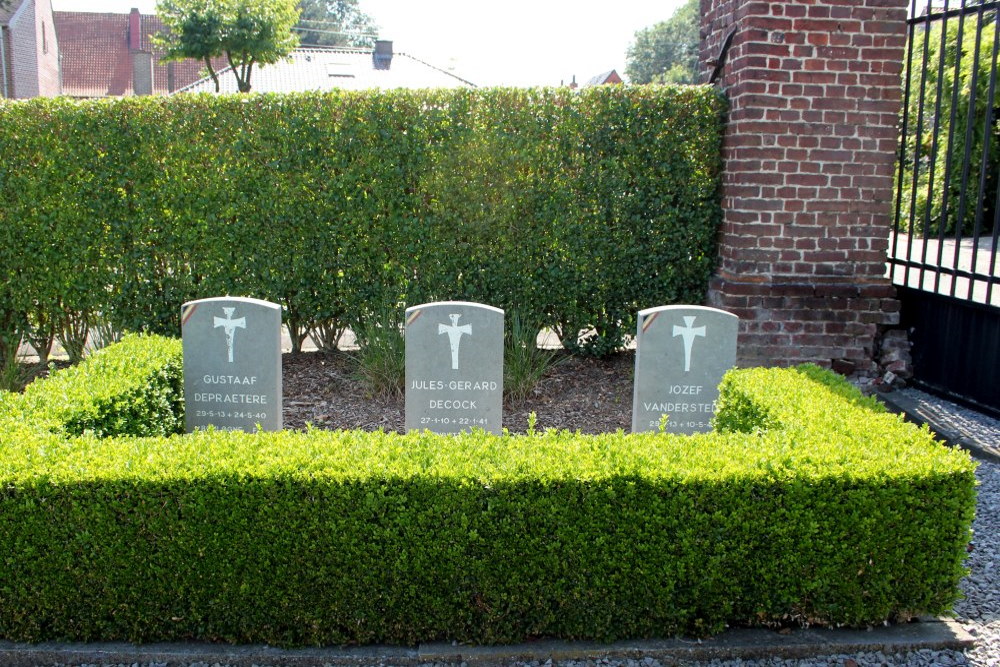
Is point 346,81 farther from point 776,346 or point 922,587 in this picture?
point 922,587

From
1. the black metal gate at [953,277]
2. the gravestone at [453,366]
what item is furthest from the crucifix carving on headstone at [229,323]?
the black metal gate at [953,277]

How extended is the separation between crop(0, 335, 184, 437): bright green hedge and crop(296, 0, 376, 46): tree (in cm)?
7676

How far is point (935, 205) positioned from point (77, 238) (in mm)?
12233

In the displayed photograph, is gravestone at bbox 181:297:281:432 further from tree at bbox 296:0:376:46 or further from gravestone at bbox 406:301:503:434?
tree at bbox 296:0:376:46

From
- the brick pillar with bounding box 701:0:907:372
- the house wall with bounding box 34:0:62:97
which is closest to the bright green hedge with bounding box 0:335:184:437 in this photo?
the brick pillar with bounding box 701:0:907:372

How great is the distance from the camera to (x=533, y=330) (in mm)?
7559

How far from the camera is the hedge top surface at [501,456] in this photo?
134 inches

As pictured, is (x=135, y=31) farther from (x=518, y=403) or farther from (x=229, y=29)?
(x=518, y=403)

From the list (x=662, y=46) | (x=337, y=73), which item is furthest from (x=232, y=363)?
(x=662, y=46)

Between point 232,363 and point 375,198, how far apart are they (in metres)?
2.43

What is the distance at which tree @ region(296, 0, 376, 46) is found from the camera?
3152 inches

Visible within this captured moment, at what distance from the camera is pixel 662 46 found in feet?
310

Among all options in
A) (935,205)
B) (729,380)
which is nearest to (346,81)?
(935,205)

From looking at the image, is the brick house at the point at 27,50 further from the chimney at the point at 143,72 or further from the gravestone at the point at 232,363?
the gravestone at the point at 232,363
